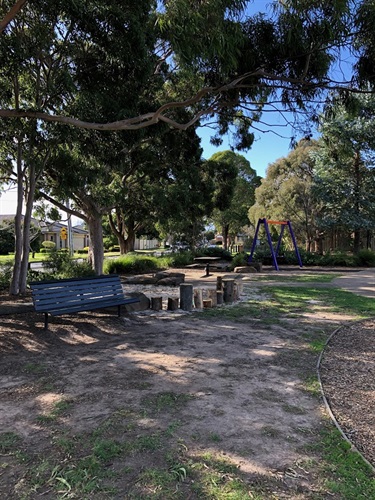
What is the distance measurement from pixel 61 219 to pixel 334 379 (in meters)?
13.4

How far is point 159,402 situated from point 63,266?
9.63 meters

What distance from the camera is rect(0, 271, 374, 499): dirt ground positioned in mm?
2430

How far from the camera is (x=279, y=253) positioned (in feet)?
71.9

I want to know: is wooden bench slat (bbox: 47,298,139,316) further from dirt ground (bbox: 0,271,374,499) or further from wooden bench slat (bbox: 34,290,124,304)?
dirt ground (bbox: 0,271,374,499)

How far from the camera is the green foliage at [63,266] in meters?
11.9

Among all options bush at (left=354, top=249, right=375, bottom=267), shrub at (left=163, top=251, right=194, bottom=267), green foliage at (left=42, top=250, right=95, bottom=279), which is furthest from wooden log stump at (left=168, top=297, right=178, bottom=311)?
bush at (left=354, top=249, right=375, bottom=267)

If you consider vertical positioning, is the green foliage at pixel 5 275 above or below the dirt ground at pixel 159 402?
above

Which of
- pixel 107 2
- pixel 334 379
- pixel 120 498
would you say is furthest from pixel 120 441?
pixel 107 2

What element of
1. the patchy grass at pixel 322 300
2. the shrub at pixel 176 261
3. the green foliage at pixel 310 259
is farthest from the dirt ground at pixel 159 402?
the green foliage at pixel 310 259

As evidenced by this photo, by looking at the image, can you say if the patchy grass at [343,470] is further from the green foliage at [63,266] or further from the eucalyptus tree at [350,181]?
the eucalyptus tree at [350,181]

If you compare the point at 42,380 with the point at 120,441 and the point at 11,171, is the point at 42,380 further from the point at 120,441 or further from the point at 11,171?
the point at 11,171

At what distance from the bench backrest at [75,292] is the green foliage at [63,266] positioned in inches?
204

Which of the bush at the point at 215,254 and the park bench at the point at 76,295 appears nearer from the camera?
the park bench at the point at 76,295

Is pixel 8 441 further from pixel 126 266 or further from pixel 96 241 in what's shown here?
pixel 126 266
